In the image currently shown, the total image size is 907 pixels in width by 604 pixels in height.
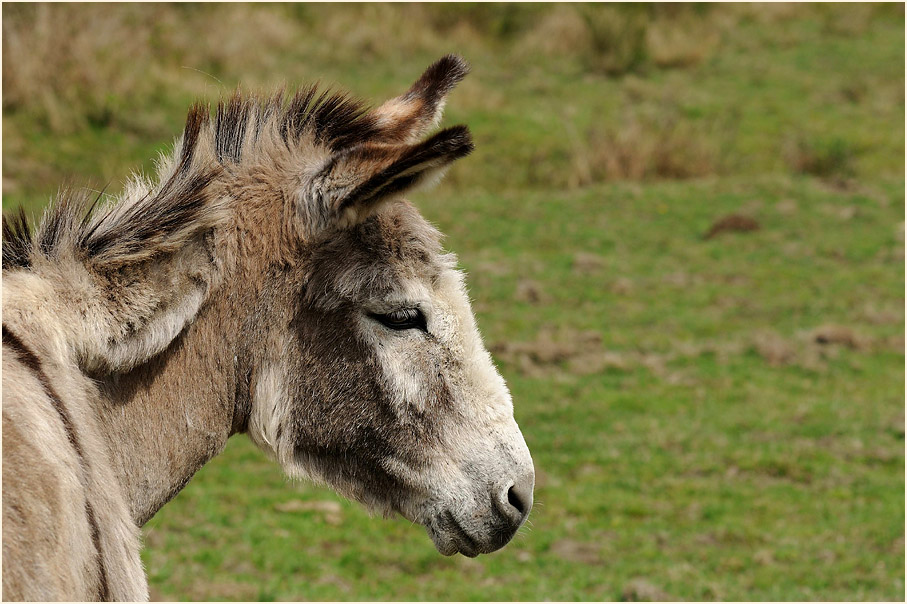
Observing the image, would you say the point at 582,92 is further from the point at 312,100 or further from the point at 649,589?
the point at 312,100

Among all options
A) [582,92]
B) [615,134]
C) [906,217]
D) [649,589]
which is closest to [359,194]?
[649,589]

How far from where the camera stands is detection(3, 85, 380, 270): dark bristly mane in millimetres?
2359

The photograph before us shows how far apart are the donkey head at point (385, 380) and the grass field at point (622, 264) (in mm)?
506

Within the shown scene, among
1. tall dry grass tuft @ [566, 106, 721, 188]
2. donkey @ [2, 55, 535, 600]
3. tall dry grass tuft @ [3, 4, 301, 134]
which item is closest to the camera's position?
donkey @ [2, 55, 535, 600]

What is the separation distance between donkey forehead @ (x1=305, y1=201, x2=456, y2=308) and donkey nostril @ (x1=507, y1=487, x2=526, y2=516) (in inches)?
23.3

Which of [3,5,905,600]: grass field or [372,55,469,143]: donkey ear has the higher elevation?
[372,55,469,143]: donkey ear

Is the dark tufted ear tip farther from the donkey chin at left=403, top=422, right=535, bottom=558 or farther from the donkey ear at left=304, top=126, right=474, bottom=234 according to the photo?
the donkey chin at left=403, top=422, right=535, bottom=558

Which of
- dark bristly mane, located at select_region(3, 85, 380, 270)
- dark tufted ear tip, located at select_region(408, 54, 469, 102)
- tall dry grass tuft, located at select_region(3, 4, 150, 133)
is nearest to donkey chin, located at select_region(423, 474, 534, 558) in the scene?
dark bristly mane, located at select_region(3, 85, 380, 270)

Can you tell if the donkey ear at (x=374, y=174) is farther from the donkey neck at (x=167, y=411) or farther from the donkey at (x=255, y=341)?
the donkey neck at (x=167, y=411)

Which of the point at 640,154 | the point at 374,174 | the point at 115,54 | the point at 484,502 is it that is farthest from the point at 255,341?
the point at 115,54

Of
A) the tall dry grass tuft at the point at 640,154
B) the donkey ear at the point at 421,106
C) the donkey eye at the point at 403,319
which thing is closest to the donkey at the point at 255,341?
the donkey eye at the point at 403,319

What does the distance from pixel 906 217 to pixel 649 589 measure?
32.8 feet

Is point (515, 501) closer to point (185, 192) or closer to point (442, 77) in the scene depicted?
point (185, 192)

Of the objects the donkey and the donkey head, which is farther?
the donkey head
